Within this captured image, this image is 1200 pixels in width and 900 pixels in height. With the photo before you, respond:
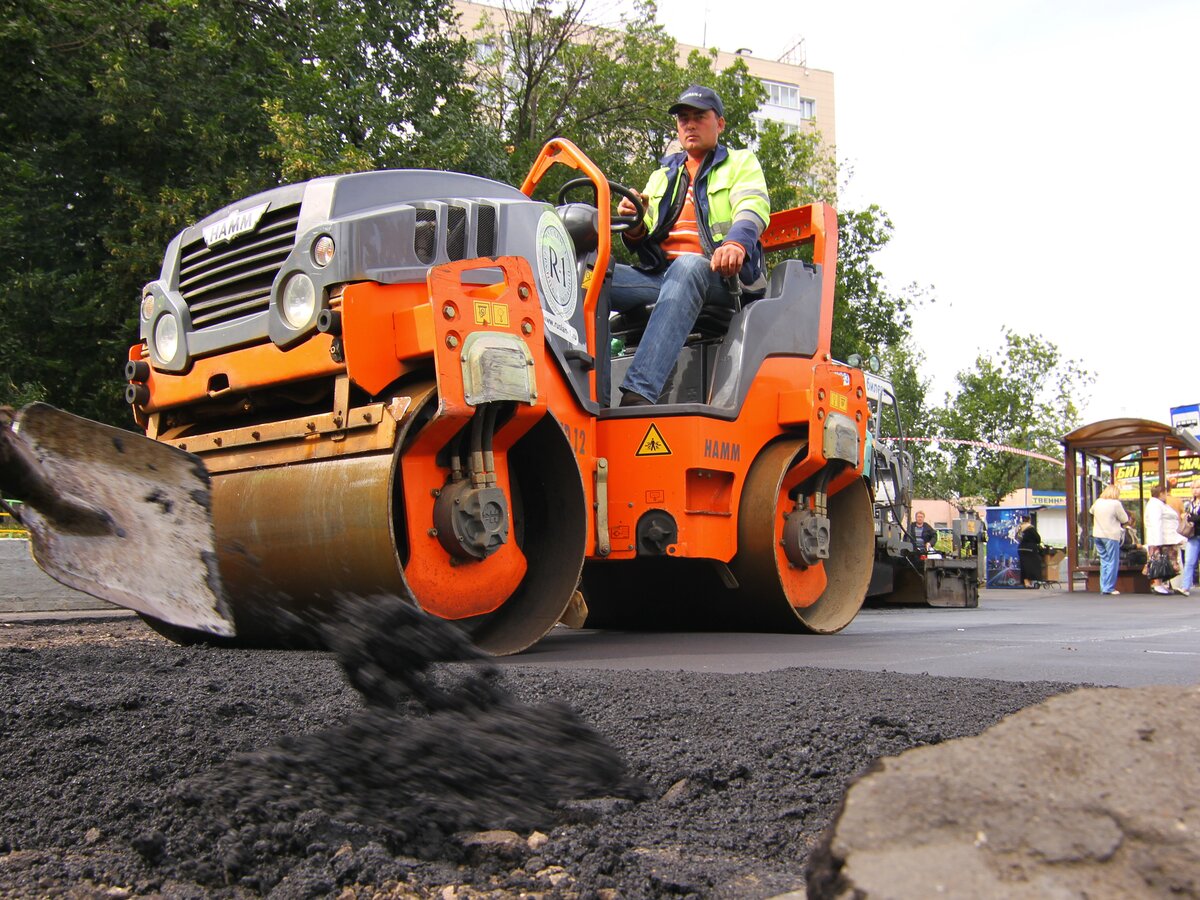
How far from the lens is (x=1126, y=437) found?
17250 millimetres

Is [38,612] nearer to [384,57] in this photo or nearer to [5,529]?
[5,529]

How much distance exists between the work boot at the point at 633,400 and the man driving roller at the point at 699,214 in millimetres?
581

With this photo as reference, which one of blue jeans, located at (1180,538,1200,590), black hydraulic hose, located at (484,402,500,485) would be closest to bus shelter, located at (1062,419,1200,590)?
blue jeans, located at (1180,538,1200,590)

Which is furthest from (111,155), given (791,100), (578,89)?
(791,100)

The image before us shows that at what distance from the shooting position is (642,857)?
181 centimetres

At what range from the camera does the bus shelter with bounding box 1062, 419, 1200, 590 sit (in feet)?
55.2

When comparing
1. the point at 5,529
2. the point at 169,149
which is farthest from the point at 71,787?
the point at 169,149

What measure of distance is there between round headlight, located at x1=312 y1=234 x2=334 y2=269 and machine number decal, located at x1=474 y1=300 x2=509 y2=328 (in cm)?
55

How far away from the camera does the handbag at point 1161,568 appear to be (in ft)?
50.7

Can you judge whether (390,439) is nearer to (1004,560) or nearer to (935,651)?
(935,651)

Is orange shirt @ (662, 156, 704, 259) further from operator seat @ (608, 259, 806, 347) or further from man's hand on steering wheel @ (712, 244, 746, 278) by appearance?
man's hand on steering wheel @ (712, 244, 746, 278)

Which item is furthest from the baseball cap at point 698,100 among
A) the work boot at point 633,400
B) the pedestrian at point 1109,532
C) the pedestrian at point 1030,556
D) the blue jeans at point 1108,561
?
the pedestrian at point 1030,556

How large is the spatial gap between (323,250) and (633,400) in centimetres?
186

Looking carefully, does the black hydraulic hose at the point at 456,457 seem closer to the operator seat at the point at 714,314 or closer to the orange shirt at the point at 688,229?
the operator seat at the point at 714,314
